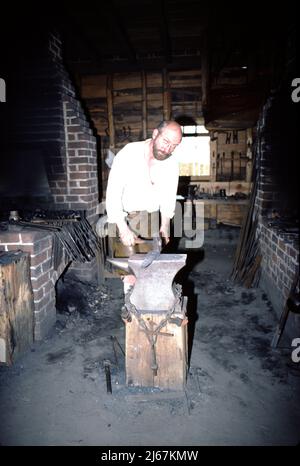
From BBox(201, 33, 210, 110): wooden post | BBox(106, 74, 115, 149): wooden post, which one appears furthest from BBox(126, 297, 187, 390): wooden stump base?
BBox(106, 74, 115, 149): wooden post

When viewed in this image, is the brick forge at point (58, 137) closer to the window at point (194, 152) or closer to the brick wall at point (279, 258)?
the brick wall at point (279, 258)

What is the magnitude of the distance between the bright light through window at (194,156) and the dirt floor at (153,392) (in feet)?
19.2

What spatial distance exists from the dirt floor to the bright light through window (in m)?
5.84

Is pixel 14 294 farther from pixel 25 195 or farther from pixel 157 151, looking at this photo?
pixel 25 195

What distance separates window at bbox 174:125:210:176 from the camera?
8828mm

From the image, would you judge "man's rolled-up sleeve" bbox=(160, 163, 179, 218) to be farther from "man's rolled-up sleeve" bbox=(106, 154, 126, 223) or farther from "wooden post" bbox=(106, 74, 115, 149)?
"wooden post" bbox=(106, 74, 115, 149)

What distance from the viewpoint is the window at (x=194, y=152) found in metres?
8.83

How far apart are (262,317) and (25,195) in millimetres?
3755

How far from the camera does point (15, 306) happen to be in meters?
3.02

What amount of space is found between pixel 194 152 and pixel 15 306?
7.27m

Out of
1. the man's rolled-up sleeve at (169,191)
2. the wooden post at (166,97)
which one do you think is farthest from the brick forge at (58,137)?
the wooden post at (166,97)

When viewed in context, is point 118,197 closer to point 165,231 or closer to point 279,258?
point 165,231

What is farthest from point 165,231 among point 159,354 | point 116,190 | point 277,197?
point 277,197
